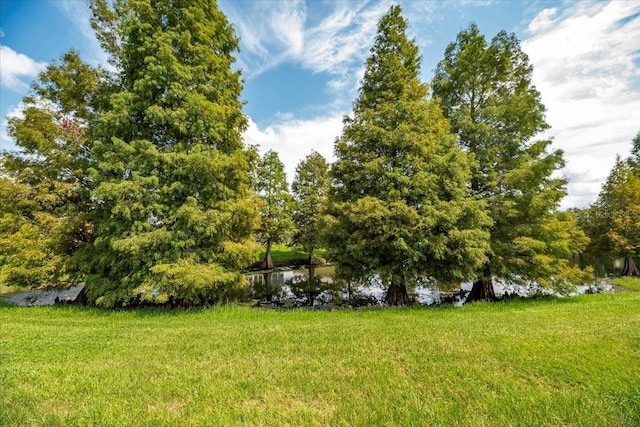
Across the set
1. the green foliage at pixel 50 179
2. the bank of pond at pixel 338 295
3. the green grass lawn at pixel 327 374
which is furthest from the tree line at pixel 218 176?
the green grass lawn at pixel 327 374

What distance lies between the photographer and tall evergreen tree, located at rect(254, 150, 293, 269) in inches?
1041

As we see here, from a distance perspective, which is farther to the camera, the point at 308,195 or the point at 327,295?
the point at 308,195

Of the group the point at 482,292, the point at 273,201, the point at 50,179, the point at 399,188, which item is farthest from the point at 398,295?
the point at 273,201

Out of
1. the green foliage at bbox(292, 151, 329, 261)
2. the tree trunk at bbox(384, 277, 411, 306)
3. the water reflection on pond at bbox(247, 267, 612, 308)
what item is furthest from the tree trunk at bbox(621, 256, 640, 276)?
the green foliage at bbox(292, 151, 329, 261)

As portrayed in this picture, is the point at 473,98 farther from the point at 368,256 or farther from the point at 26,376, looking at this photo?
the point at 26,376

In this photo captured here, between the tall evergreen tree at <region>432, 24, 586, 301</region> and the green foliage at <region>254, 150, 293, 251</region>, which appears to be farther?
the green foliage at <region>254, 150, 293, 251</region>

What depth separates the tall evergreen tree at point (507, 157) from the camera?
11203 mm

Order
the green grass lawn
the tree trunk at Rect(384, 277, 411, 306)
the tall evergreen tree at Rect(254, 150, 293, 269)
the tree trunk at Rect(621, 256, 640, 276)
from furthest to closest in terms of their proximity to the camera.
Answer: the tall evergreen tree at Rect(254, 150, 293, 269) < the tree trunk at Rect(621, 256, 640, 276) < the tree trunk at Rect(384, 277, 411, 306) < the green grass lawn

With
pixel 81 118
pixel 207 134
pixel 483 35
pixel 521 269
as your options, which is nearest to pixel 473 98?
pixel 483 35

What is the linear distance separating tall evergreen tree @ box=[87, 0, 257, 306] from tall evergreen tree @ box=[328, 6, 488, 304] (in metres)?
3.68

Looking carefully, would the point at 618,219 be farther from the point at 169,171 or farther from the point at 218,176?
the point at 169,171

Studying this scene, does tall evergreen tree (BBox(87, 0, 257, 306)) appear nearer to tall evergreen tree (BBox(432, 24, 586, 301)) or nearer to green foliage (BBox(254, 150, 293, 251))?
tall evergreen tree (BBox(432, 24, 586, 301))

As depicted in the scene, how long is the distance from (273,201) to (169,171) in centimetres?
1781

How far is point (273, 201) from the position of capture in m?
27.3
